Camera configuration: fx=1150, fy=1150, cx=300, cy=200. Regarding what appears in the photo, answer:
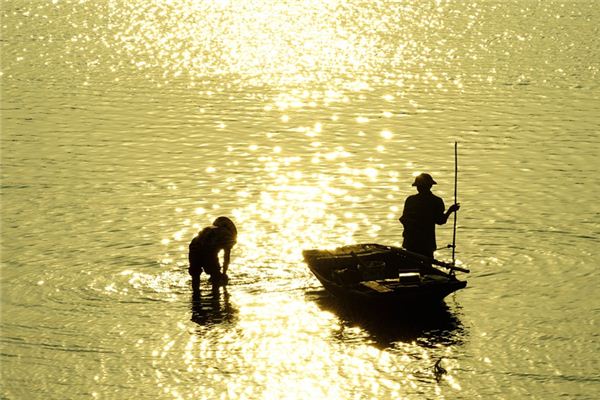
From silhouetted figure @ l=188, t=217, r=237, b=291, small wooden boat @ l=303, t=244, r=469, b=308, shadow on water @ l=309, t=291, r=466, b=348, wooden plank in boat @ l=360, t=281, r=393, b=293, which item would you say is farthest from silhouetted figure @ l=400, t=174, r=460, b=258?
silhouetted figure @ l=188, t=217, r=237, b=291

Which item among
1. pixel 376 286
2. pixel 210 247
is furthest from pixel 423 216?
pixel 210 247

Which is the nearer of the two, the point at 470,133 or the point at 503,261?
the point at 503,261

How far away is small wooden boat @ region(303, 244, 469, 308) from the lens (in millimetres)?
18641

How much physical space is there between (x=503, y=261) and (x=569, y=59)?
36123 millimetres

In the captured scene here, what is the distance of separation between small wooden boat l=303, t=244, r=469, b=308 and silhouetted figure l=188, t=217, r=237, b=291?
1.54m

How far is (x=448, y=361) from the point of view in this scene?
57.8ft

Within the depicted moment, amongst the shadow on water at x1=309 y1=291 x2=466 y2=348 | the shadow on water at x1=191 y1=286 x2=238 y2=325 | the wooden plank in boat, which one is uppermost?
the wooden plank in boat

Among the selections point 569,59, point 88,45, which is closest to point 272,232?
point 569,59

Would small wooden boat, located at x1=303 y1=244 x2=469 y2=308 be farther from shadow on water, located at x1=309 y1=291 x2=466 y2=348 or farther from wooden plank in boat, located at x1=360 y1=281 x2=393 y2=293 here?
shadow on water, located at x1=309 y1=291 x2=466 y2=348

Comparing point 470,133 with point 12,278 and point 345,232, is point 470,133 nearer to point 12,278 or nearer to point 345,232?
point 345,232

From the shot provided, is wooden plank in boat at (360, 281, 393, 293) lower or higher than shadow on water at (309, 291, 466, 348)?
higher

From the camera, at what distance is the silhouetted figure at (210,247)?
1972 cm

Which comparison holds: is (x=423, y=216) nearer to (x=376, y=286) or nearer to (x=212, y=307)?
(x=376, y=286)

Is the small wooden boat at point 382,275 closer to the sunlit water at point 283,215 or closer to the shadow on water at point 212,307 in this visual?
the sunlit water at point 283,215
